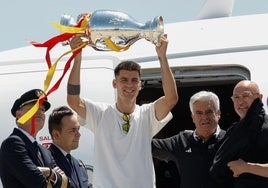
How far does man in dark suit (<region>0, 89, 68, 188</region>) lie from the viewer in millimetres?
5488

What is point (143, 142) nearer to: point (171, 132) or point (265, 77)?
point (265, 77)

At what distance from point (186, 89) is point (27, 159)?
10.2ft

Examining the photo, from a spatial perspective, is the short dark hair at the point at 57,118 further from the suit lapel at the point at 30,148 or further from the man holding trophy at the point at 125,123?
the suit lapel at the point at 30,148

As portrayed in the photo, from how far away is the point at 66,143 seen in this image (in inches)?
244

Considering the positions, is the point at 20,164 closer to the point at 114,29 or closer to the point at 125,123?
the point at 125,123

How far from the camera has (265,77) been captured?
22.3 feet

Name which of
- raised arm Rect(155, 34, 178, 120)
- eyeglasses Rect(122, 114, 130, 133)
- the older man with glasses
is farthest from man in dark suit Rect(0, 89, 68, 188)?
the older man with glasses

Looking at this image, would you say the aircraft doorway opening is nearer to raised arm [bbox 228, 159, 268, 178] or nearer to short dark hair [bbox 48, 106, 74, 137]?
short dark hair [bbox 48, 106, 74, 137]

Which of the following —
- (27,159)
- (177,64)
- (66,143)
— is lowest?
(27,159)

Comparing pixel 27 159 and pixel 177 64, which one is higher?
pixel 177 64

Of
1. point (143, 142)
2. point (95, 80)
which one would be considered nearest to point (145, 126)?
point (143, 142)

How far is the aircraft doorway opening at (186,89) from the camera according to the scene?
22.9 ft

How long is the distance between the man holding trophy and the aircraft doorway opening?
120 cm

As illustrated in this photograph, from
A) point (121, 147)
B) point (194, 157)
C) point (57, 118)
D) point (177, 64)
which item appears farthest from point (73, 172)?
point (177, 64)
